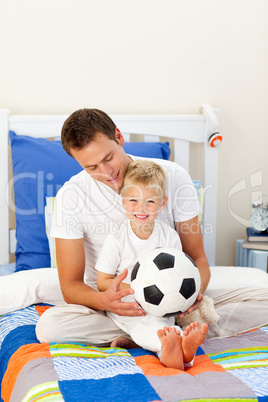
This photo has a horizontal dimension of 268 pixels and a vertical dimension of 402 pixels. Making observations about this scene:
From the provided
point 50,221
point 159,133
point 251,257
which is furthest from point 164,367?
point 159,133

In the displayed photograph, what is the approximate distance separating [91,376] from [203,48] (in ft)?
6.25

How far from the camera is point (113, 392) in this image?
1.15 metres

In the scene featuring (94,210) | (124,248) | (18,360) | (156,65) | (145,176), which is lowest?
(18,360)

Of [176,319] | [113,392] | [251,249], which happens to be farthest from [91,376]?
[251,249]

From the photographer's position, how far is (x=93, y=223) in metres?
1.73

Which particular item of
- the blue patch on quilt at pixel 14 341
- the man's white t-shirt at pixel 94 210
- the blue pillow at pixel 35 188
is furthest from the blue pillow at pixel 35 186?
the blue patch on quilt at pixel 14 341

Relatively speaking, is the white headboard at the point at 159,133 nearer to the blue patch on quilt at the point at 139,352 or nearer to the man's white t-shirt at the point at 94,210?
the man's white t-shirt at the point at 94,210

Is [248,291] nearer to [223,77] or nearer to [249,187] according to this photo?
[249,187]

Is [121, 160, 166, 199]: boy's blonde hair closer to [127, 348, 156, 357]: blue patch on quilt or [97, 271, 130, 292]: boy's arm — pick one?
[97, 271, 130, 292]: boy's arm

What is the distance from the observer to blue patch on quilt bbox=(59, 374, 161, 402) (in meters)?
1.13

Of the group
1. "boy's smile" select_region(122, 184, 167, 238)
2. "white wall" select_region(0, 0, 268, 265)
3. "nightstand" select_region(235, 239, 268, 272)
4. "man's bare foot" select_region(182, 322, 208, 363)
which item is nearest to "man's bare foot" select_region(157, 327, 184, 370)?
"man's bare foot" select_region(182, 322, 208, 363)

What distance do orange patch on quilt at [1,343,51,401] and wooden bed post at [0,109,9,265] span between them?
996mm

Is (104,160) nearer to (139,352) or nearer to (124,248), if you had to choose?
(124,248)

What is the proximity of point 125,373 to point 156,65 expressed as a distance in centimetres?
174
